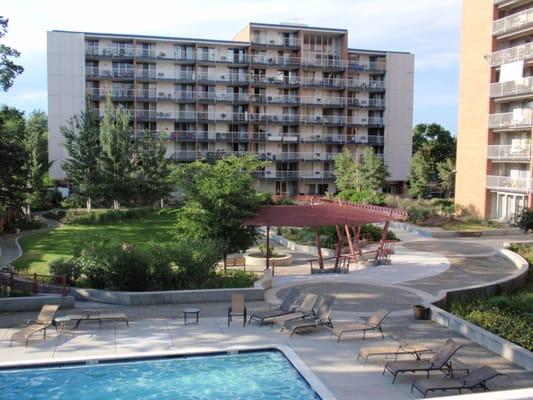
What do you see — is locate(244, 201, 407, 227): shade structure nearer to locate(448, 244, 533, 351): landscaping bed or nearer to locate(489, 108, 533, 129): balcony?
locate(448, 244, 533, 351): landscaping bed

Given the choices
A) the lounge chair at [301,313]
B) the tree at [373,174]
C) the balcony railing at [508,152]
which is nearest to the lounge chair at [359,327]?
the lounge chair at [301,313]

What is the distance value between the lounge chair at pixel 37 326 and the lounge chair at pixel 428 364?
8.54m

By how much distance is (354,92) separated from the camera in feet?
237

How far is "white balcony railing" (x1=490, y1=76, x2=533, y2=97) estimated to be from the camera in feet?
134

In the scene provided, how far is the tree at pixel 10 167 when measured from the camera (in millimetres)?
31828

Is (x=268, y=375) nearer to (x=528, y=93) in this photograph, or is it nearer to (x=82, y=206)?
(x=528, y=93)

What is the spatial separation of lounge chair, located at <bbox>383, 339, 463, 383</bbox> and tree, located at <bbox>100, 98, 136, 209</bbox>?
41.5 m

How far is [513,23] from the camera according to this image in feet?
139

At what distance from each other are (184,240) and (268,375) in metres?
9.56

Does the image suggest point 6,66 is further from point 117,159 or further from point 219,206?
point 117,159

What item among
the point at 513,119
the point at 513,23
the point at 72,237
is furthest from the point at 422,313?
the point at 513,23

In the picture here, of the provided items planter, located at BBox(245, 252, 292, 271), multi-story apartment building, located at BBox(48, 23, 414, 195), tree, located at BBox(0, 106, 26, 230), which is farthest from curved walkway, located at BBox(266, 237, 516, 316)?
multi-story apartment building, located at BBox(48, 23, 414, 195)

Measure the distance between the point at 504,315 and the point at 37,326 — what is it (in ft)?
40.6

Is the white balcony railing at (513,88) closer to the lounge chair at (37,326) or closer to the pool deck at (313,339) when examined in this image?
the pool deck at (313,339)
